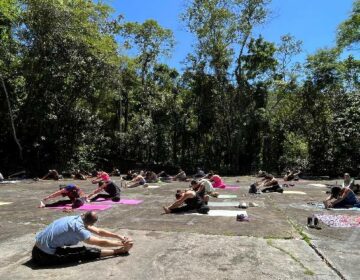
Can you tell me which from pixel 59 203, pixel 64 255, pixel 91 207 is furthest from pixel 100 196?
pixel 64 255

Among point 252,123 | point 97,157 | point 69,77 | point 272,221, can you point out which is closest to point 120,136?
point 97,157

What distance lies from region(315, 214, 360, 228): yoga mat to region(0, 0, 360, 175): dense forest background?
18.5 meters

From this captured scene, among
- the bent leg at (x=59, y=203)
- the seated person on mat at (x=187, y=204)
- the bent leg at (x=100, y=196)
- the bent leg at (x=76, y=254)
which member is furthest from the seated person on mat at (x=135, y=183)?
the bent leg at (x=76, y=254)

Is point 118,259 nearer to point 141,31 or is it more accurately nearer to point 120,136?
point 120,136

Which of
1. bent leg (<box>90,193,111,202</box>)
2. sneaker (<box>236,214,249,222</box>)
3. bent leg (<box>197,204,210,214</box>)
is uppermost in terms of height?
bent leg (<box>90,193,111,202</box>)

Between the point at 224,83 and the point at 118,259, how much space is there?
26985mm

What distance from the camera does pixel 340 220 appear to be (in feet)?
35.0

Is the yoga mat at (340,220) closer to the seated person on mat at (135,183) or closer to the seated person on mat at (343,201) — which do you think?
the seated person on mat at (343,201)

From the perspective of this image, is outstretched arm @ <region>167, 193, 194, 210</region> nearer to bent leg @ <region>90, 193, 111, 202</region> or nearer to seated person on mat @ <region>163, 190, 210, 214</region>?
seated person on mat @ <region>163, 190, 210, 214</region>

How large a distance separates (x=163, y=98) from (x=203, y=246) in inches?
1115

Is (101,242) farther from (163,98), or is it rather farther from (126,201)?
(163,98)

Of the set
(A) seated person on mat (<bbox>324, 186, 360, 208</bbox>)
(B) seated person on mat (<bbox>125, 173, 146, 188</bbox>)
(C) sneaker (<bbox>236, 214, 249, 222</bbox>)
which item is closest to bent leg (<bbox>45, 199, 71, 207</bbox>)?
(C) sneaker (<bbox>236, 214, 249, 222</bbox>)

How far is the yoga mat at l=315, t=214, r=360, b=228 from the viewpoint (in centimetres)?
1012

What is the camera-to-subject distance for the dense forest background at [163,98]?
89.6 feet
